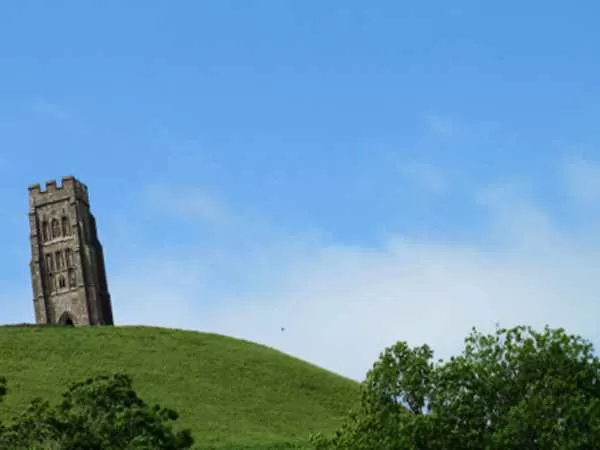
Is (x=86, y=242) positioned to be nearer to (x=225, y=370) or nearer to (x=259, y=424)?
(x=225, y=370)

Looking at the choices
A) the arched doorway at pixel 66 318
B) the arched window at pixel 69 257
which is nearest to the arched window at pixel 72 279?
the arched window at pixel 69 257

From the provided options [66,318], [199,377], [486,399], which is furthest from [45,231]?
[486,399]

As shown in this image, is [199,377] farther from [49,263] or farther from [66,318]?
[49,263]

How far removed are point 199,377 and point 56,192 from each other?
6079 centimetres

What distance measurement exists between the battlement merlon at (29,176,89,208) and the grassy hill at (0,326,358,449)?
39.0 meters

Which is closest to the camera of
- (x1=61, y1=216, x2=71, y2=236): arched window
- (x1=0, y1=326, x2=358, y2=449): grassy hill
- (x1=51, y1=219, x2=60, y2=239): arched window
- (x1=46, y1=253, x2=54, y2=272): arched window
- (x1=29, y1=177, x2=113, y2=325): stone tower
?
(x1=0, y1=326, x2=358, y2=449): grassy hill

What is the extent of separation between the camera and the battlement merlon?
513 feet

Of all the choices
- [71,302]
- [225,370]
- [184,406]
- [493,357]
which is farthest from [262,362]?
[493,357]

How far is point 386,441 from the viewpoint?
4938 cm

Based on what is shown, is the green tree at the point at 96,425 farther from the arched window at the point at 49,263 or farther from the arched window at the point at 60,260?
the arched window at the point at 49,263

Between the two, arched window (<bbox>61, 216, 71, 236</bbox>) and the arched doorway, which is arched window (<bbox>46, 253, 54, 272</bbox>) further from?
the arched doorway

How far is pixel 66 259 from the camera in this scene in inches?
6073

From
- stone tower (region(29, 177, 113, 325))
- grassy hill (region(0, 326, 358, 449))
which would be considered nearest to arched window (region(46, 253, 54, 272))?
stone tower (region(29, 177, 113, 325))

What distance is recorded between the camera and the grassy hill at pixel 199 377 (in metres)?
88.2
